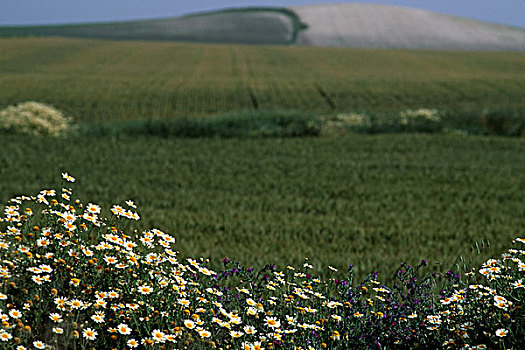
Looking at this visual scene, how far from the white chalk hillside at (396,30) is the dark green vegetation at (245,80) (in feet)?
76.5

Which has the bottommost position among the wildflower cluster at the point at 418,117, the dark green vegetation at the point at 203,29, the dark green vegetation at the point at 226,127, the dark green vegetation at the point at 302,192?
the dark green vegetation at the point at 226,127

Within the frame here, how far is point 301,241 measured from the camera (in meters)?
8.20

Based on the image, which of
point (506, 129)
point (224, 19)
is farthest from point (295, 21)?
point (506, 129)

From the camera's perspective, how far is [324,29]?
111188 mm

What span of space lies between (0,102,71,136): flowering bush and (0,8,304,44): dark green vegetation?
7977cm

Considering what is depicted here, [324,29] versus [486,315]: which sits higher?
[324,29]

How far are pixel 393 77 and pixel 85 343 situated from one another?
5587cm

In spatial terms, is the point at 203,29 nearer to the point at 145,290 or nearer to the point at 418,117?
the point at 418,117

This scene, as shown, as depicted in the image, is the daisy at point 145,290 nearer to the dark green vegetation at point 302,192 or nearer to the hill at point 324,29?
the dark green vegetation at point 302,192

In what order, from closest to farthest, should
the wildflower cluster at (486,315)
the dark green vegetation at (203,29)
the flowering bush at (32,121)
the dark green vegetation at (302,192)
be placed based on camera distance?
the wildflower cluster at (486,315)
the dark green vegetation at (302,192)
the flowering bush at (32,121)
the dark green vegetation at (203,29)

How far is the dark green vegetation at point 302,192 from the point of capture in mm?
8133

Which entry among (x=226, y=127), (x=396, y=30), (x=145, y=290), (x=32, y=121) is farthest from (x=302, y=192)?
(x=396, y=30)

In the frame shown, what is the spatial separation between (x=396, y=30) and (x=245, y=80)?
229 ft

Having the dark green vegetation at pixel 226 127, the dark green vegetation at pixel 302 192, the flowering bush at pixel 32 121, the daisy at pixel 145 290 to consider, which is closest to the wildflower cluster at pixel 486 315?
the dark green vegetation at pixel 302 192
